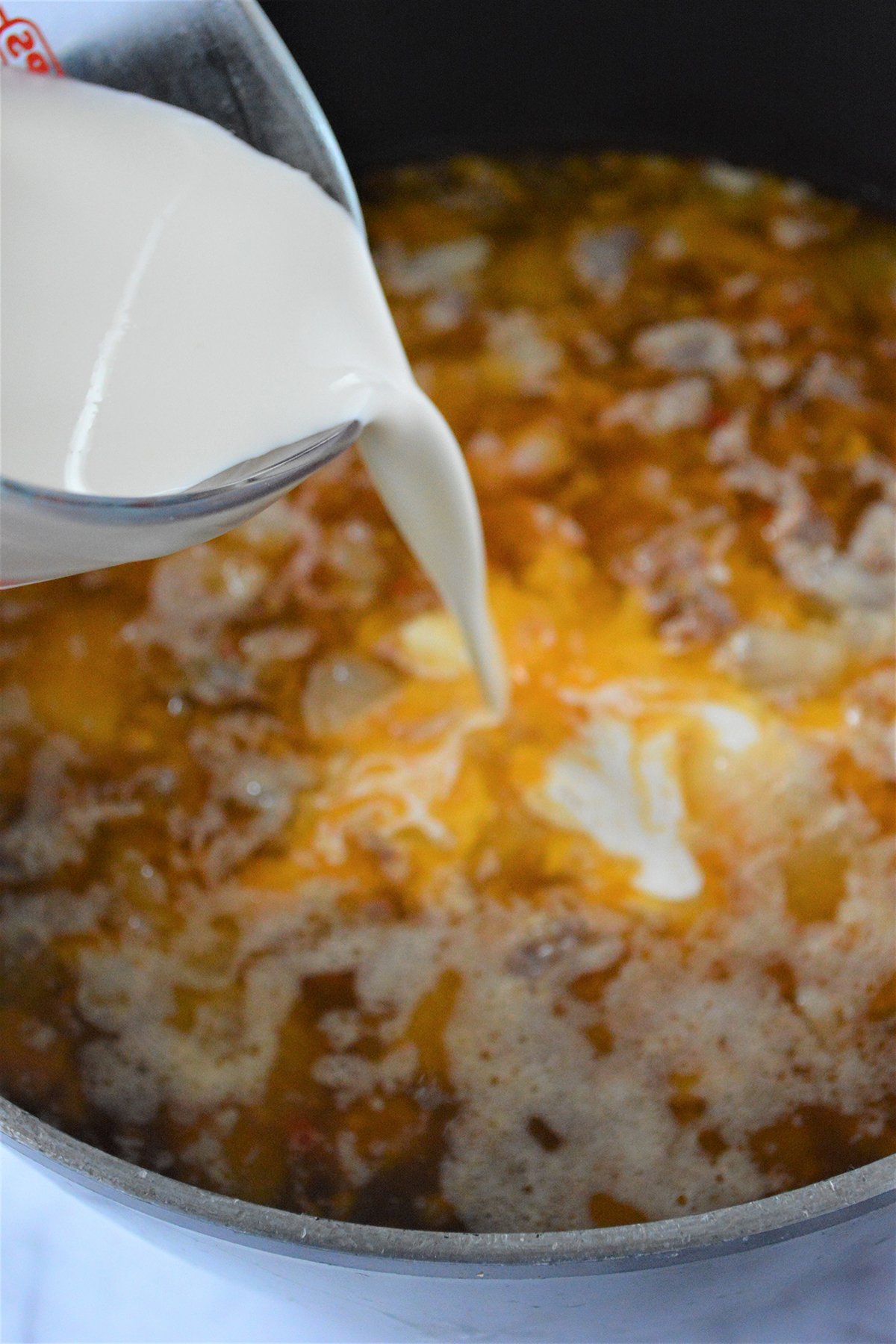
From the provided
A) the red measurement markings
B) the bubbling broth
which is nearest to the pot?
the bubbling broth

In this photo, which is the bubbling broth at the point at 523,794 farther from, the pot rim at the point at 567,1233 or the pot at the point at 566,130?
the pot rim at the point at 567,1233

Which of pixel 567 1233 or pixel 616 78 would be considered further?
pixel 616 78

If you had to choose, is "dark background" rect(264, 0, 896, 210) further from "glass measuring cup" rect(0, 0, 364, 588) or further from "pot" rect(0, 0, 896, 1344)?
"glass measuring cup" rect(0, 0, 364, 588)

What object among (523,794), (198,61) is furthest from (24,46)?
(523,794)

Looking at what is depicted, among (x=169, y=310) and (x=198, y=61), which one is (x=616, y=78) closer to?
(x=198, y=61)

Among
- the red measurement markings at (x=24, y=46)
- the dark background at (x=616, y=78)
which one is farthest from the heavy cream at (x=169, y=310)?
the dark background at (x=616, y=78)

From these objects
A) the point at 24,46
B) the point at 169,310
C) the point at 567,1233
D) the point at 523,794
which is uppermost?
the point at 24,46
